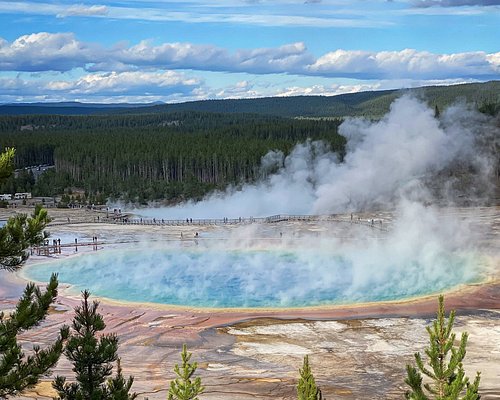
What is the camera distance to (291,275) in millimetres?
32812

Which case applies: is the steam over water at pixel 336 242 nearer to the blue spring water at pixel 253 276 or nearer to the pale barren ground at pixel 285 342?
the blue spring water at pixel 253 276

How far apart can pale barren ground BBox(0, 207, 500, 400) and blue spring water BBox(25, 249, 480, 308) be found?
1.77m

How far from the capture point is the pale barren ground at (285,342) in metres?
17.9

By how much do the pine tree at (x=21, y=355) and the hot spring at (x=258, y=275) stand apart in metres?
17.9

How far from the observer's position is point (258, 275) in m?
33.0

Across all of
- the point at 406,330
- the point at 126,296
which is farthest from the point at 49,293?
the point at 126,296

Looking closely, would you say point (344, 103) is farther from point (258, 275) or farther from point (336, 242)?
point (258, 275)

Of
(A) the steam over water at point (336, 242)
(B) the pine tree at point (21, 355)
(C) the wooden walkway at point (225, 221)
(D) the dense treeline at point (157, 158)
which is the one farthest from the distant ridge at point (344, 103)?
(B) the pine tree at point (21, 355)

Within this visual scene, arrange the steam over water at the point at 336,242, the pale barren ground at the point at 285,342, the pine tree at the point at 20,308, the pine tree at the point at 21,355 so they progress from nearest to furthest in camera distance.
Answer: the pine tree at the point at 20,308 < the pine tree at the point at 21,355 < the pale barren ground at the point at 285,342 < the steam over water at the point at 336,242

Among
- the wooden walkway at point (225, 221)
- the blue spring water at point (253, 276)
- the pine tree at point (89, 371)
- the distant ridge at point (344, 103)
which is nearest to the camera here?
the pine tree at point (89, 371)

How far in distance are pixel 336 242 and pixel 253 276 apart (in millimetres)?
8984

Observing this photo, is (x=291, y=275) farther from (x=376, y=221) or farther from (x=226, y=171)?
(x=226, y=171)

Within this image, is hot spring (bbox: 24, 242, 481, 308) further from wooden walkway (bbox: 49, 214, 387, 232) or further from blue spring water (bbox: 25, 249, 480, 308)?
wooden walkway (bbox: 49, 214, 387, 232)

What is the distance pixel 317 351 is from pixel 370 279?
1135 cm
